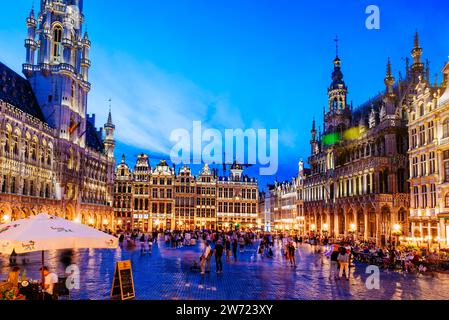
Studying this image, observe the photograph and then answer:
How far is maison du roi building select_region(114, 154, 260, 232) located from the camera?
3880 inches

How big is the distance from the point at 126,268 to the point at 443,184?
2936cm

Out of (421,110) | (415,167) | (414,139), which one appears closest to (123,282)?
(415,167)

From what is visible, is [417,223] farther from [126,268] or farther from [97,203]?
[97,203]

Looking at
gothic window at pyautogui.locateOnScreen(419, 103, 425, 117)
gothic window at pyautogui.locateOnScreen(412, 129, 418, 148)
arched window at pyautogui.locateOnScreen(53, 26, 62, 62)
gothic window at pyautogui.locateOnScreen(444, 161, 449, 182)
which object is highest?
arched window at pyautogui.locateOnScreen(53, 26, 62, 62)

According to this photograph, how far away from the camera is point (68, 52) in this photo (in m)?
65.2

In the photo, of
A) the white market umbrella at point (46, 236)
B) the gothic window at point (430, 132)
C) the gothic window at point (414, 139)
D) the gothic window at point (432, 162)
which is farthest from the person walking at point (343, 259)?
the gothic window at point (414, 139)

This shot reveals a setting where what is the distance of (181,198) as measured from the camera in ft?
337

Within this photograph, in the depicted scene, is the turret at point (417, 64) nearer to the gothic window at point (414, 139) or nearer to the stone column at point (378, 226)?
the gothic window at point (414, 139)

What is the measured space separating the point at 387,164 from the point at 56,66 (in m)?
46.9

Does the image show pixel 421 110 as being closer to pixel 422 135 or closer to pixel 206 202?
pixel 422 135

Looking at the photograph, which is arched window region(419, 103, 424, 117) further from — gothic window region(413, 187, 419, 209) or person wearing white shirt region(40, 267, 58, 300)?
person wearing white shirt region(40, 267, 58, 300)

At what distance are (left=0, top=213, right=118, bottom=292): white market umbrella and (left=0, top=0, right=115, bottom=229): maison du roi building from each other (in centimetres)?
3616

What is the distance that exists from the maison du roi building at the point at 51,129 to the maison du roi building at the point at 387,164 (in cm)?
3681

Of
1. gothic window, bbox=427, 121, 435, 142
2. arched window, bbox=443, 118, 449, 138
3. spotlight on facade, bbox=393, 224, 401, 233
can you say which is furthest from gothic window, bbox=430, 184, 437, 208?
spotlight on facade, bbox=393, 224, 401, 233
